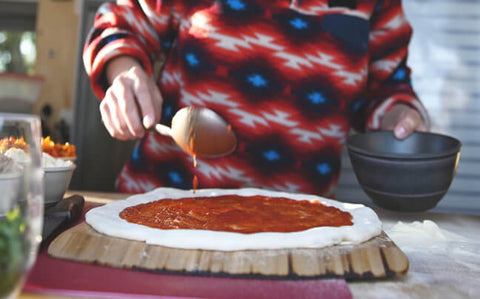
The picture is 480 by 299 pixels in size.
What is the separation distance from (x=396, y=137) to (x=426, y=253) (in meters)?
0.48

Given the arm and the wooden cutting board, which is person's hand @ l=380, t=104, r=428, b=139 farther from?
the arm

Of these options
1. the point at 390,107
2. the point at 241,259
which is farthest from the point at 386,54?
the point at 241,259

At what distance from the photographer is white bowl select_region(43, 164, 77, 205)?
1012mm

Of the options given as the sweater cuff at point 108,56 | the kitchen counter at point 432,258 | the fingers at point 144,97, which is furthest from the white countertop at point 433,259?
the sweater cuff at point 108,56

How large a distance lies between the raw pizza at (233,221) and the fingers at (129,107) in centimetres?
19

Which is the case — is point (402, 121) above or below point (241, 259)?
above

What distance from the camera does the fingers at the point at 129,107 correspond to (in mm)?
1131

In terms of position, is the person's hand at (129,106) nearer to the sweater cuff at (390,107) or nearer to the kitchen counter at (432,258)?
the kitchen counter at (432,258)

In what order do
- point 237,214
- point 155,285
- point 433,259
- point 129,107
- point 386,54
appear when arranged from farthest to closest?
point 386,54
point 129,107
point 237,214
point 433,259
point 155,285

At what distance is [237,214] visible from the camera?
102cm

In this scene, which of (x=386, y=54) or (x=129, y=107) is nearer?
(x=129, y=107)

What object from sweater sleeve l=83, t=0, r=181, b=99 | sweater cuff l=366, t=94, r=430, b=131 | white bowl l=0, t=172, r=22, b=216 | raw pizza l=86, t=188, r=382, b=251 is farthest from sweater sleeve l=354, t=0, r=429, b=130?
white bowl l=0, t=172, r=22, b=216

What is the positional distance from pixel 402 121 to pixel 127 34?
0.89m

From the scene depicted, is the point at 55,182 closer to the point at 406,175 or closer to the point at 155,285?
the point at 155,285
